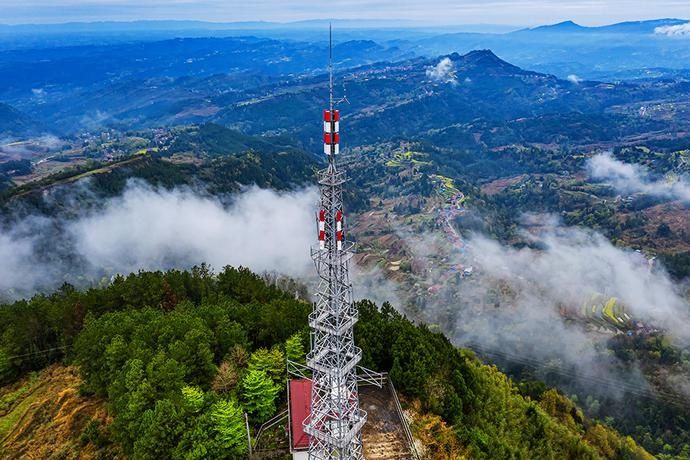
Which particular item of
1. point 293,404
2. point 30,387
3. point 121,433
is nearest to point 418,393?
point 293,404

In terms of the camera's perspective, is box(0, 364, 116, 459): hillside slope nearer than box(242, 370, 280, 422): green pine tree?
Yes

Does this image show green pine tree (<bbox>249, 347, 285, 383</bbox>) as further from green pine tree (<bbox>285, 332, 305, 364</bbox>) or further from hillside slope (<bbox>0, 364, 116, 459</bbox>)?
hillside slope (<bbox>0, 364, 116, 459</bbox>)

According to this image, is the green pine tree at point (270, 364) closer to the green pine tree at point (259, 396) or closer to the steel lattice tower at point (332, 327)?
the green pine tree at point (259, 396)

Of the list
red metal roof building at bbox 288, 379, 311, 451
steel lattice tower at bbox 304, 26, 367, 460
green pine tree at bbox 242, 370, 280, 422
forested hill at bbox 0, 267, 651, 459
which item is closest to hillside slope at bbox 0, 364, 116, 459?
forested hill at bbox 0, 267, 651, 459

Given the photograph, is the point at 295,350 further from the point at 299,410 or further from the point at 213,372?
the point at 299,410

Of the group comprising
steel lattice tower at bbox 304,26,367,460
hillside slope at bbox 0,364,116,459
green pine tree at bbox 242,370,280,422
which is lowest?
hillside slope at bbox 0,364,116,459
